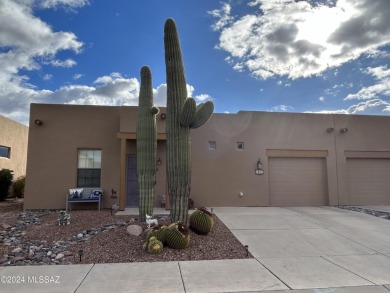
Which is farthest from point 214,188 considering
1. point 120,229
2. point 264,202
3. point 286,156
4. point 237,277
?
point 237,277

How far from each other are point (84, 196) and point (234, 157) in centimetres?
656

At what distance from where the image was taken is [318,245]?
20.7ft

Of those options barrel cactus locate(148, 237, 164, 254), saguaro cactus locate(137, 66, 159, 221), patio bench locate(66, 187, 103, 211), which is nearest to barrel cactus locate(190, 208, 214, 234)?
barrel cactus locate(148, 237, 164, 254)

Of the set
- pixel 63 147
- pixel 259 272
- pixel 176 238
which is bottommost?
pixel 259 272

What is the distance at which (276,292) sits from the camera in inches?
152

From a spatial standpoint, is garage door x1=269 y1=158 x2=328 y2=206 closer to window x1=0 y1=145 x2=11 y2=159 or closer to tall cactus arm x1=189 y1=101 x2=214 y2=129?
tall cactus arm x1=189 y1=101 x2=214 y2=129

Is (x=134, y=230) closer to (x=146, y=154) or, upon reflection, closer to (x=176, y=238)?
(x=176, y=238)

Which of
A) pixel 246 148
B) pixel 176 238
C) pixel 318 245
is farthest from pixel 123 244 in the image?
pixel 246 148

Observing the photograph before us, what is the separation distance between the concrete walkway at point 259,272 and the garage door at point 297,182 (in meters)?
4.99

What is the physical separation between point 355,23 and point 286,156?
581cm

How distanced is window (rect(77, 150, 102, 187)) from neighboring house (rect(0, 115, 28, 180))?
22.7ft

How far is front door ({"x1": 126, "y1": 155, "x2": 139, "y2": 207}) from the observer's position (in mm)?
11141

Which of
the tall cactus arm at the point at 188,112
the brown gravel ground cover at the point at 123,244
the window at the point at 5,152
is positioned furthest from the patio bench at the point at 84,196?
the window at the point at 5,152

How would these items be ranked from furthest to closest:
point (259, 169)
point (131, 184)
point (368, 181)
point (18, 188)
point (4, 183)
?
point (18, 188)
point (4, 183)
point (368, 181)
point (259, 169)
point (131, 184)
